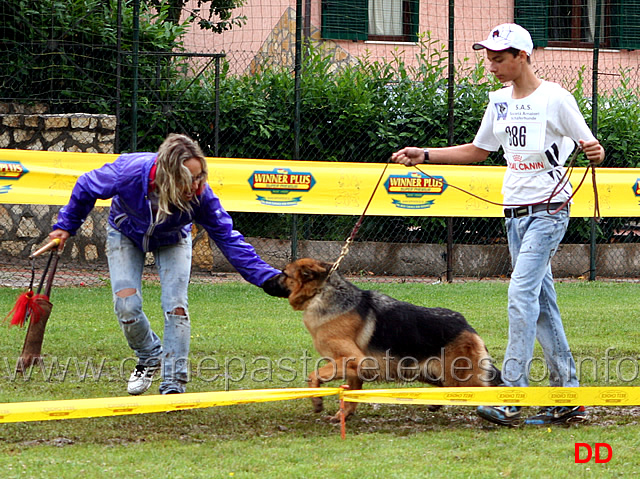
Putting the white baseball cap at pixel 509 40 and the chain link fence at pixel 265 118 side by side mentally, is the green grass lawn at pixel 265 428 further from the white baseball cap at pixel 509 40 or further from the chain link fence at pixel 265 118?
the chain link fence at pixel 265 118

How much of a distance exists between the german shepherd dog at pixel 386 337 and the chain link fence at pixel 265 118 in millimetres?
6303

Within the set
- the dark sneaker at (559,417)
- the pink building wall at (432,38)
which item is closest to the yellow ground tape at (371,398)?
the dark sneaker at (559,417)

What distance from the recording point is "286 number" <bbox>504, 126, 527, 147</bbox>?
473 cm

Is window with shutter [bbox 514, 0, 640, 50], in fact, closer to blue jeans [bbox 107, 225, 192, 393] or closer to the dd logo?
blue jeans [bbox 107, 225, 192, 393]

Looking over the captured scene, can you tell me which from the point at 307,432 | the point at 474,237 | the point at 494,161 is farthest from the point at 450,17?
the point at 307,432

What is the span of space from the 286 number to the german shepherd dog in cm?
116

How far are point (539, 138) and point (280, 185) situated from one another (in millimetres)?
6141

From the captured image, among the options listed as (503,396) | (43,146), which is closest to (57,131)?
(43,146)

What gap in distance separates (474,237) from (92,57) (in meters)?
6.01

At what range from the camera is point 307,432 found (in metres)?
4.68

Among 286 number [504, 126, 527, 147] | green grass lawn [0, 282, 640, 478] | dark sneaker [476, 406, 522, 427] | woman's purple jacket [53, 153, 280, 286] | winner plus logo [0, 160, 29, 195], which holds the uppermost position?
286 number [504, 126, 527, 147]

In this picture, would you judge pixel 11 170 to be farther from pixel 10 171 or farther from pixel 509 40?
pixel 509 40

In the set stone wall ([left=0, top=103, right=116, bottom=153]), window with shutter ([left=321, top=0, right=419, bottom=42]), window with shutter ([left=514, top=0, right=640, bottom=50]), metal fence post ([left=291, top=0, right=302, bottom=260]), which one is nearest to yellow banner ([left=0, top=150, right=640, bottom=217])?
metal fence post ([left=291, top=0, right=302, bottom=260])

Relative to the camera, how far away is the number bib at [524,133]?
468 centimetres
